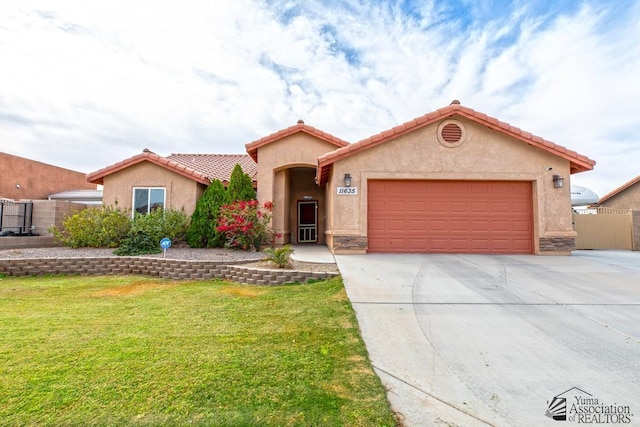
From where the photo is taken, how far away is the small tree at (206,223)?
1184cm

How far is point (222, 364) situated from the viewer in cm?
308

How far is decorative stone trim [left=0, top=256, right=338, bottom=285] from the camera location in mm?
8188

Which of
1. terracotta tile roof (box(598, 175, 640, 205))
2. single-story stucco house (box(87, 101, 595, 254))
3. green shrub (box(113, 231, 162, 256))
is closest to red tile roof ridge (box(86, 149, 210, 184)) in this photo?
green shrub (box(113, 231, 162, 256))

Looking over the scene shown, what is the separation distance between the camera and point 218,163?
17.2 metres

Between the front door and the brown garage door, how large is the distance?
591cm

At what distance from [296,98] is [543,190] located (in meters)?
10.3

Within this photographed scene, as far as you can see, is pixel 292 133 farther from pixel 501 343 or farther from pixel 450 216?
pixel 501 343

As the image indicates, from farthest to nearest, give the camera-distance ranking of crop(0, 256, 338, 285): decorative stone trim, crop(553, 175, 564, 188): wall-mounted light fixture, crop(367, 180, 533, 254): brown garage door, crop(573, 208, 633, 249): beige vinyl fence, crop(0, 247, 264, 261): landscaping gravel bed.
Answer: crop(573, 208, 633, 249): beige vinyl fence → crop(367, 180, 533, 254): brown garage door → crop(553, 175, 564, 188): wall-mounted light fixture → crop(0, 247, 264, 261): landscaping gravel bed → crop(0, 256, 338, 285): decorative stone trim

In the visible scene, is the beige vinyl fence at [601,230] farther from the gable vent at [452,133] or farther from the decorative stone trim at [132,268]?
the decorative stone trim at [132,268]

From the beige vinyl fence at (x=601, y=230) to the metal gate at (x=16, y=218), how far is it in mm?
23408

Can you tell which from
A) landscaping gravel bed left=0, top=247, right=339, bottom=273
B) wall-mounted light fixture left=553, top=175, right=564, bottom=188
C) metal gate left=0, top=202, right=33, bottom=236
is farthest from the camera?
metal gate left=0, top=202, right=33, bottom=236

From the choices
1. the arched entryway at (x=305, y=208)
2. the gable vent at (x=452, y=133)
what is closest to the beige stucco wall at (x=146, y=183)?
the arched entryway at (x=305, y=208)

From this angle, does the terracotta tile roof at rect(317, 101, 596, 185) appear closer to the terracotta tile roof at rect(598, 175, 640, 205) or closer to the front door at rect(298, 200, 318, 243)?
the front door at rect(298, 200, 318, 243)

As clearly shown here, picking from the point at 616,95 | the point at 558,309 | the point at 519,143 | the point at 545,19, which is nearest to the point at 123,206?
the point at 558,309
